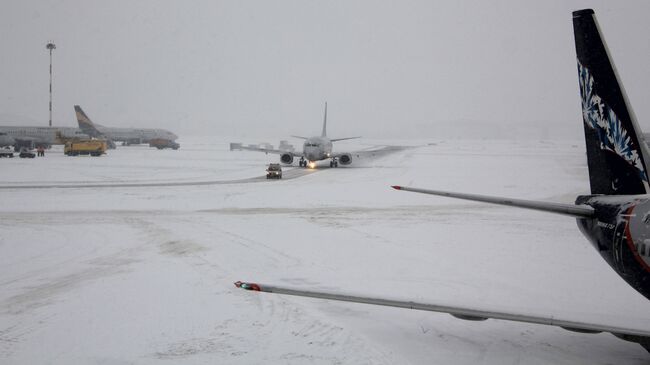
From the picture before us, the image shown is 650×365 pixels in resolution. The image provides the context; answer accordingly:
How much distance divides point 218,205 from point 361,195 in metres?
9.90

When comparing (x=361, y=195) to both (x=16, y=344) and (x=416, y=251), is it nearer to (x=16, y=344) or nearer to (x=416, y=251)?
(x=416, y=251)

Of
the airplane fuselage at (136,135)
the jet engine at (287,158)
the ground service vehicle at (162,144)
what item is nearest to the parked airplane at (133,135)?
the airplane fuselage at (136,135)

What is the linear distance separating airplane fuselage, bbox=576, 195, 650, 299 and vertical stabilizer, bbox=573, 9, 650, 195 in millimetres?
531

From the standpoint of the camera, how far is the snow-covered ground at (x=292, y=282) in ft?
30.0

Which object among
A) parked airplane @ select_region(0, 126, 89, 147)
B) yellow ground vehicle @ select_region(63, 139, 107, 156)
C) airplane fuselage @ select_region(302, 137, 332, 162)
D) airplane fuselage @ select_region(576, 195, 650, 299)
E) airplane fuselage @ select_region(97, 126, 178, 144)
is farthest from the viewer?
airplane fuselage @ select_region(97, 126, 178, 144)

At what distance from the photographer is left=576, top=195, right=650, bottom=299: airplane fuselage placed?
8023 millimetres

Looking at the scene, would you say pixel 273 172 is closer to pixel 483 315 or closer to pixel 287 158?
pixel 287 158

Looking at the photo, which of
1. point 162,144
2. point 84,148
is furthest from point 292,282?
point 162,144

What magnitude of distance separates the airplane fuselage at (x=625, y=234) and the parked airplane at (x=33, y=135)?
9053 centimetres

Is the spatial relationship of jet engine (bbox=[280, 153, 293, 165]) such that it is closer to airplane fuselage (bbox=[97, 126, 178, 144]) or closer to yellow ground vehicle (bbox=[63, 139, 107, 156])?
yellow ground vehicle (bbox=[63, 139, 107, 156])

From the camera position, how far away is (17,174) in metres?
45.7

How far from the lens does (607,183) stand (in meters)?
10.1

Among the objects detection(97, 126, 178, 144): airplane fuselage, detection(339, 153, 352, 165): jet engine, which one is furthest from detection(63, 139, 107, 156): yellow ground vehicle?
detection(339, 153, 352, 165): jet engine

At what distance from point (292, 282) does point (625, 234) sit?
321 inches
